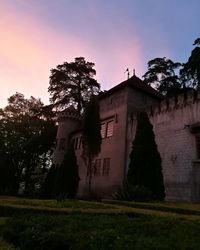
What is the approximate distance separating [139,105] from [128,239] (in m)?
23.9

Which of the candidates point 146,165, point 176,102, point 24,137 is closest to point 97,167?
point 176,102

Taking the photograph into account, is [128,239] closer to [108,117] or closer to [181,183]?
[181,183]

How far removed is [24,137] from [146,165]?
87.6 ft

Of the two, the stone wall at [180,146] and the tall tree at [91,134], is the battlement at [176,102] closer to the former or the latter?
the stone wall at [180,146]

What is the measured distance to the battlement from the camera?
20.7 meters

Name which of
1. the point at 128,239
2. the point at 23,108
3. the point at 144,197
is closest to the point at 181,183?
the point at 144,197

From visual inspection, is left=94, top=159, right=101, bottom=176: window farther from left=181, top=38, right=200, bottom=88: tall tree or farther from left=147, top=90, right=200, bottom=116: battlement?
left=181, top=38, right=200, bottom=88: tall tree

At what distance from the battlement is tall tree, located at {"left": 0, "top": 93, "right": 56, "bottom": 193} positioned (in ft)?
67.7

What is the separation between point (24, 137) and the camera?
41.1 meters

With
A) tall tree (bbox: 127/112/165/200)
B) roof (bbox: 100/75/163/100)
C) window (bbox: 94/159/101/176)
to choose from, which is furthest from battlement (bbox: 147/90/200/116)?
window (bbox: 94/159/101/176)

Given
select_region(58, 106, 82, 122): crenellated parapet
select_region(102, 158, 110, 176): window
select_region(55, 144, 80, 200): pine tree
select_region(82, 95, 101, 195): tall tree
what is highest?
select_region(58, 106, 82, 122): crenellated parapet

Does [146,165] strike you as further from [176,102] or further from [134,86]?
[134,86]

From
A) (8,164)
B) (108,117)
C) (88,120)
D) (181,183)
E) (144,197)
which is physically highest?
(108,117)

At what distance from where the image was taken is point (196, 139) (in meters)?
19.8
